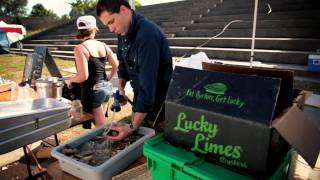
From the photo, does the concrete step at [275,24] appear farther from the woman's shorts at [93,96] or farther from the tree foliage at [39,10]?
the tree foliage at [39,10]

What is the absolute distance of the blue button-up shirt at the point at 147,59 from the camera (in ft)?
5.46

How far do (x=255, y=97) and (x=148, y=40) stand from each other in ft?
2.91

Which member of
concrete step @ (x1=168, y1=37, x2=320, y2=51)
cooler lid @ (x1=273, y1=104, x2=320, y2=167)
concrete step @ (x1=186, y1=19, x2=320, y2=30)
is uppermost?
concrete step @ (x1=186, y1=19, x2=320, y2=30)

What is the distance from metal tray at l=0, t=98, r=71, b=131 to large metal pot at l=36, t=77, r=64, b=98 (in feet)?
2.06

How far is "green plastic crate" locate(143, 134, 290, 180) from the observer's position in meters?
1.00

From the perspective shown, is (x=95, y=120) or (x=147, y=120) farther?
(x=95, y=120)

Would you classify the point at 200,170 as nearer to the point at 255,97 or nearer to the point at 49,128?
the point at 255,97

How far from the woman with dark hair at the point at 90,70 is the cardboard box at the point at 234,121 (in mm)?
2032

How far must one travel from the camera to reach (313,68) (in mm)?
5703

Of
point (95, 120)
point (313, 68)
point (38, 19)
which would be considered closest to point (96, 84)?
point (95, 120)

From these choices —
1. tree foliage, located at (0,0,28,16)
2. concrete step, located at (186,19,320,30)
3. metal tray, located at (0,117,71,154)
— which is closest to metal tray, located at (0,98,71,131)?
metal tray, located at (0,117,71,154)

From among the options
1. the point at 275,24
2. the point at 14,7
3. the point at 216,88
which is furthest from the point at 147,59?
the point at 14,7

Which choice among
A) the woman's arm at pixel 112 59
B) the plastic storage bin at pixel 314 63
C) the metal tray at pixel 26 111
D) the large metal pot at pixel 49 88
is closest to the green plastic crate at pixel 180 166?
the metal tray at pixel 26 111

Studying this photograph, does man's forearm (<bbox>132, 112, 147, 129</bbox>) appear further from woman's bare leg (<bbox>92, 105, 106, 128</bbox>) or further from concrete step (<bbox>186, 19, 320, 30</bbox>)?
concrete step (<bbox>186, 19, 320, 30</bbox>)
